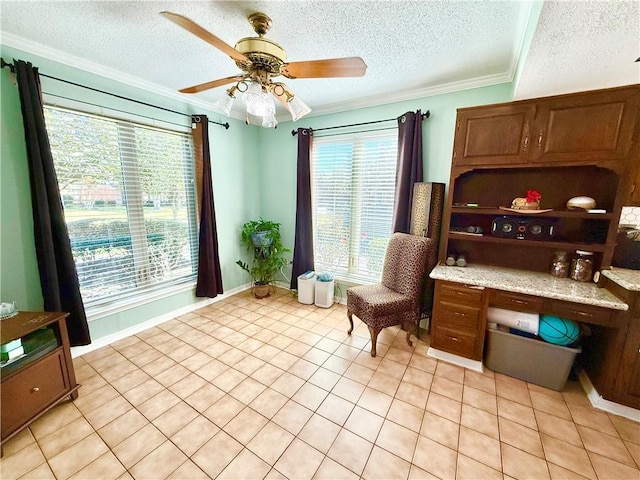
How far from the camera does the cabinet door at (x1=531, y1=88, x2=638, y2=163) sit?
1730 millimetres

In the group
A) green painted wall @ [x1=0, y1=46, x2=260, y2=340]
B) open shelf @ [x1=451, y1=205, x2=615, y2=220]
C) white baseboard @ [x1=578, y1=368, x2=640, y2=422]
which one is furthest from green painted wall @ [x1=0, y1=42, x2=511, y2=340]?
white baseboard @ [x1=578, y1=368, x2=640, y2=422]

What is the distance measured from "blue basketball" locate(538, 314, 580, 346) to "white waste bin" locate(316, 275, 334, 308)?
210 cm

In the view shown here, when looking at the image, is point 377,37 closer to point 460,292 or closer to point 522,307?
point 460,292

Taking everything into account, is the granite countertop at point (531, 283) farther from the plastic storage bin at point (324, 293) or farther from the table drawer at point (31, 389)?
the table drawer at point (31, 389)

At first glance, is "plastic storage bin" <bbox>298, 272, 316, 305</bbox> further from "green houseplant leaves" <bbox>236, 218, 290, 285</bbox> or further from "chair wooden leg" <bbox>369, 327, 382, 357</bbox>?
"chair wooden leg" <bbox>369, 327, 382, 357</bbox>

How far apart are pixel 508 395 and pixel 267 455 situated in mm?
1766

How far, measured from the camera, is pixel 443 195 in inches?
97.7

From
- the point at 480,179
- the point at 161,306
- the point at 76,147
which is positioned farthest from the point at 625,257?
the point at 76,147

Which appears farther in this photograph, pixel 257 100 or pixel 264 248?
pixel 264 248

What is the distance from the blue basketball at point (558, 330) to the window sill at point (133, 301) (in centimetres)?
357

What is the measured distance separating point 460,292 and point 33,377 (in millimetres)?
3021

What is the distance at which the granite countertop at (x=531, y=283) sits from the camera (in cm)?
169

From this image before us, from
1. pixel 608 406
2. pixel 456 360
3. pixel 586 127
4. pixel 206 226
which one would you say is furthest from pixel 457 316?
pixel 206 226

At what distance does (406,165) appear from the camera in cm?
264
